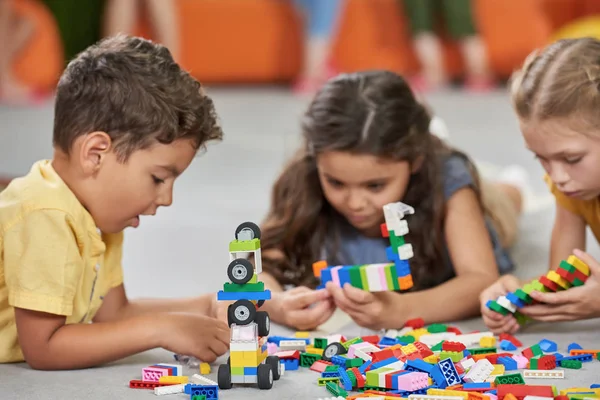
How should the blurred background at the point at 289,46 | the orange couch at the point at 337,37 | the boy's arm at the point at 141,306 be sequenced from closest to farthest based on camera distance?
the boy's arm at the point at 141,306 < the blurred background at the point at 289,46 < the orange couch at the point at 337,37

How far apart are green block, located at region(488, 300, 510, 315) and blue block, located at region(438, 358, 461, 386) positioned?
1.09ft

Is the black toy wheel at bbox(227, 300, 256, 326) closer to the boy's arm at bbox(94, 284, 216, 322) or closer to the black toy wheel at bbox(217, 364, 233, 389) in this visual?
the black toy wheel at bbox(217, 364, 233, 389)

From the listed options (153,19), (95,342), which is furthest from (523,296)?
(153,19)

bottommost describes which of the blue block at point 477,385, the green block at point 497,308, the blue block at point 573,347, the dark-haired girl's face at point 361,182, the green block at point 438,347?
the blue block at point 477,385

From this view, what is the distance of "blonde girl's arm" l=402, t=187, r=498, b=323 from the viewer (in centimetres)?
189

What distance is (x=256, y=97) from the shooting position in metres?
5.33

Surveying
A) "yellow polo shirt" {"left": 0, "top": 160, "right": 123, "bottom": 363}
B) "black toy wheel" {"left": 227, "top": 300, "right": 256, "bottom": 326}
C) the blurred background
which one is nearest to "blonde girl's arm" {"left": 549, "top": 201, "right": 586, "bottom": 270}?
"black toy wheel" {"left": 227, "top": 300, "right": 256, "bottom": 326}

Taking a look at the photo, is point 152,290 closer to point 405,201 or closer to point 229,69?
point 405,201

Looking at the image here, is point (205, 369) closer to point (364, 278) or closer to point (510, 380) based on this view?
point (364, 278)

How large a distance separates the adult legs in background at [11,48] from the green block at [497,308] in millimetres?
3775

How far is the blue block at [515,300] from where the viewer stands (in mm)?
1756

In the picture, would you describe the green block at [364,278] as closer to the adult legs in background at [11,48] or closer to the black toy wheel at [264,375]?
the black toy wheel at [264,375]

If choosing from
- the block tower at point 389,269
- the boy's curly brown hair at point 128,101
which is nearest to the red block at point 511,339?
the block tower at point 389,269

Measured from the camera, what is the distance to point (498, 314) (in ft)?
5.84
